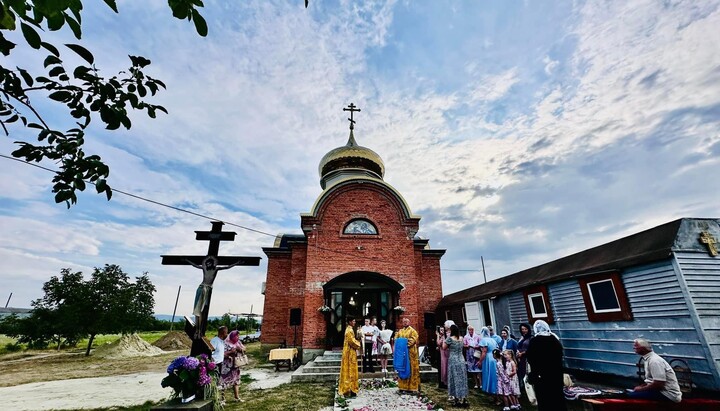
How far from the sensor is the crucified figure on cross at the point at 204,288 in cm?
585

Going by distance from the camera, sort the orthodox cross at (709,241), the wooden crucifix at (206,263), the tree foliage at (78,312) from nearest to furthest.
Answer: the orthodox cross at (709,241), the wooden crucifix at (206,263), the tree foliage at (78,312)

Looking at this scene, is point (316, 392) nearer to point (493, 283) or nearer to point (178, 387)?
point (178, 387)

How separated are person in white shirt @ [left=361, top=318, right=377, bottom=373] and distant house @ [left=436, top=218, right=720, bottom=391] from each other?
500 centimetres

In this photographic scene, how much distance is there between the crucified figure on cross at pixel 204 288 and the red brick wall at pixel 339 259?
21.9ft

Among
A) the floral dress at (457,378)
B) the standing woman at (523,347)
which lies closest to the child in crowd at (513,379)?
the standing woman at (523,347)

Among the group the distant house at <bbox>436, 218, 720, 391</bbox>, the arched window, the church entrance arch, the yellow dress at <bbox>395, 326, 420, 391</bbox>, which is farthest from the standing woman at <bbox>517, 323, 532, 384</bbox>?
the arched window

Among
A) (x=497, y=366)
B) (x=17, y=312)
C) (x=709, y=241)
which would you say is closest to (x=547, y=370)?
(x=497, y=366)

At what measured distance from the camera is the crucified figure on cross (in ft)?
19.2

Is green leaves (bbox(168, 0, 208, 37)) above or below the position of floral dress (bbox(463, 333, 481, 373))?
above

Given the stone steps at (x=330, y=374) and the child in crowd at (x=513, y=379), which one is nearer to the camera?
the child in crowd at (x=513, y=379)

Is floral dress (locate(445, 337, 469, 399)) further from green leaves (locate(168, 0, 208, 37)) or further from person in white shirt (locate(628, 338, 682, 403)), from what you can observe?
green leaves (locate(168, 0, 208, 37))

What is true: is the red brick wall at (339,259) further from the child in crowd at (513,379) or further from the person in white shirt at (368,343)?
the child in crowd at (513,379)

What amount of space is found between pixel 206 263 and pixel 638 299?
30.2 feet

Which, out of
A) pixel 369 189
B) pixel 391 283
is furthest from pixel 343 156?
pixel 391 283
